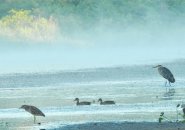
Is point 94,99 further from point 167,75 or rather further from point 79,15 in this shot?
point 79,15

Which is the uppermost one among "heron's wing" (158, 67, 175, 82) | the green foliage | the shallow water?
the green foliage

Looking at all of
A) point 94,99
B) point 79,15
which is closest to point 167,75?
point 94,99

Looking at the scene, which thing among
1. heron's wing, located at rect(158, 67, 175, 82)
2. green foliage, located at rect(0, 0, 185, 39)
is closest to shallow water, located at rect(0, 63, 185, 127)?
heron's wing, located at rect(158, 67, 175, 82)

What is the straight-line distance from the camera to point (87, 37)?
3317 inches

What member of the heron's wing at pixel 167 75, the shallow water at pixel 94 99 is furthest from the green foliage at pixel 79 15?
the heron's wing at pixel 167 75

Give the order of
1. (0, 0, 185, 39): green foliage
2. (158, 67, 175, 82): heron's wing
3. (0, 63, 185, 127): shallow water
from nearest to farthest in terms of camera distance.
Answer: (0, 63, 185, 127): shallow water
(158, 67, 175, 82): heron's wing
(0, 0, 185, 39): green foliage

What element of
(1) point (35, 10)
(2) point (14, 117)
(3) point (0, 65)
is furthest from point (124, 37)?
(2) point (14, 117)

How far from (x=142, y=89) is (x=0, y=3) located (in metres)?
56.5

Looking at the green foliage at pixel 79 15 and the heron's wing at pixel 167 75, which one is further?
the green foliage at pixel 79 15

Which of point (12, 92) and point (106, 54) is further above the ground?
point (106, 54)

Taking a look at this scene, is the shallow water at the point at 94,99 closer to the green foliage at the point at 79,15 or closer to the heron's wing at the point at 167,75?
the heron's wing at the point at 167,75

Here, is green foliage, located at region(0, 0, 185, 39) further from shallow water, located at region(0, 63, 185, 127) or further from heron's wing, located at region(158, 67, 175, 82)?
heron's wing, located at region(158, 67, 175, 82)

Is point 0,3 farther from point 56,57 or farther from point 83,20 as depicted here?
point 56,57

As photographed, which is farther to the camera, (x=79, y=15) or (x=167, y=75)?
(x=79, y=15)
